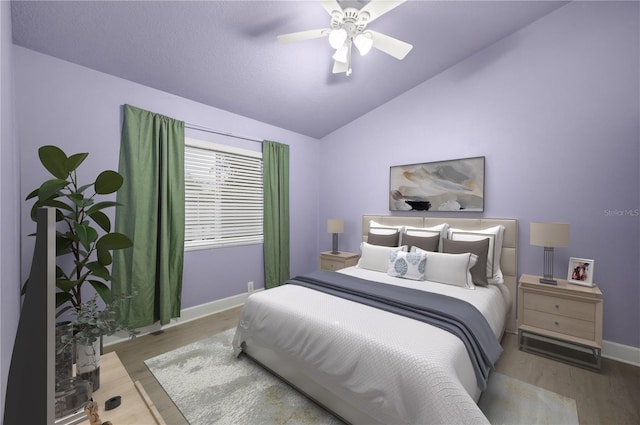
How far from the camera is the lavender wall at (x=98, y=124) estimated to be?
2246 millimetres

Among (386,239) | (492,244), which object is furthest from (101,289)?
(492,244)

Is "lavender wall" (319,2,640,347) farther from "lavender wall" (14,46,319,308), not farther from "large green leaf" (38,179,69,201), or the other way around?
"large green leaf" (38,179,69,201)

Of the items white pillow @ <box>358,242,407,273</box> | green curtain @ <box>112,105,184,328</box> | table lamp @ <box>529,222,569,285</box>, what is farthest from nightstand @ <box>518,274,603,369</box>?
green curtain @ <box>112,105,184,328</box>

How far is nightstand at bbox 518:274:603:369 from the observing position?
2301mm

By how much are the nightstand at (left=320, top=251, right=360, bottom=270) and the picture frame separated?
2415 mm

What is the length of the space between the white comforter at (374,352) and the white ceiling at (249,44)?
7.70 feet

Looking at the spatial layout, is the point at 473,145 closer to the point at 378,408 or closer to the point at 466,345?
the point at 466,345

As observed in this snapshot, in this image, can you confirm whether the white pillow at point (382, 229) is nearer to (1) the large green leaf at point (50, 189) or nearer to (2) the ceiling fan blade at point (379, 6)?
(2) the ceiling fan blade at point (379, 6)

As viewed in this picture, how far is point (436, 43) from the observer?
2.99m

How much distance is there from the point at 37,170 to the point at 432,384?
329 cm

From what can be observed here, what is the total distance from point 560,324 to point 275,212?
11.3 feet

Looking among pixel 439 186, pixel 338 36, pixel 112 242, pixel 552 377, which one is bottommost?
pixel 552 377

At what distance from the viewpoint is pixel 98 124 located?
259 cm

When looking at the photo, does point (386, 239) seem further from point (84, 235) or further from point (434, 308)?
point (84, 235)
